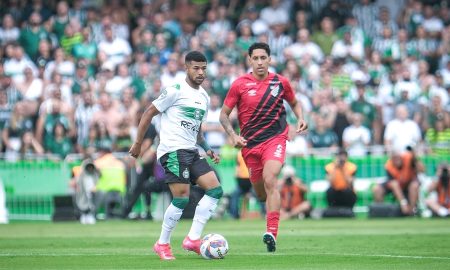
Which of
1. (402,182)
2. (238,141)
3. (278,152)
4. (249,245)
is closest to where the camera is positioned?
(238,141)

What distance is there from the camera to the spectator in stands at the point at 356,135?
1029 inches

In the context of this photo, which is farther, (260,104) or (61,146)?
(61,146)

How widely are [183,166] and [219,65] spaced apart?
1430cm

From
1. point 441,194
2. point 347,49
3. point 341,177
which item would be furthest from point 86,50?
point 441,194

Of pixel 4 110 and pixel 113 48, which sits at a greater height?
pixel 113 48

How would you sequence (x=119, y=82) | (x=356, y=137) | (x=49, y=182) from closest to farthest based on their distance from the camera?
(x=49, y=182)
(x=356, y=137)
(x=119, y=82)

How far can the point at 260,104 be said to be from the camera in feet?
49.9

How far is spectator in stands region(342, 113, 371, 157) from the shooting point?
26.1m

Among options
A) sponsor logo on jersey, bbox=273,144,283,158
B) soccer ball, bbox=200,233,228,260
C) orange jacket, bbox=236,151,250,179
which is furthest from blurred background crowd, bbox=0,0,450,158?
soccer ball, bbox=200,233,228,260

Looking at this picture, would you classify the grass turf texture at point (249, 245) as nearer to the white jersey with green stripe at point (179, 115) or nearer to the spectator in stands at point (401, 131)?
the white jersey with green stripe at point (179, 115)

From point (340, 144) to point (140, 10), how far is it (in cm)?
787

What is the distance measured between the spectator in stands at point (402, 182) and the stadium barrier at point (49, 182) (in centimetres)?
59

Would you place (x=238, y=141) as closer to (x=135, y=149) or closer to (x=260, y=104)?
(x=260, y=104)

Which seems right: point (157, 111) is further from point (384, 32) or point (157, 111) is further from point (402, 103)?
point (384, 32)
